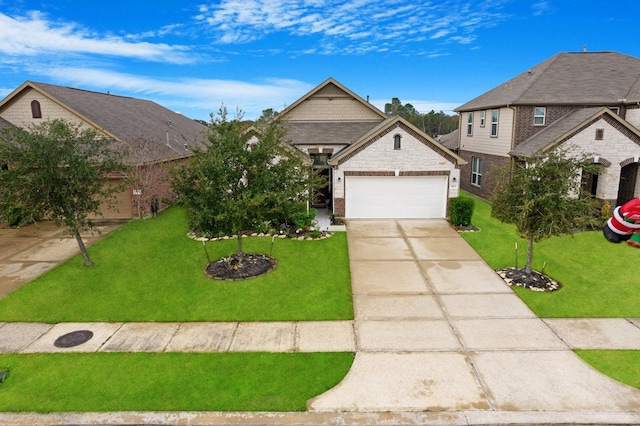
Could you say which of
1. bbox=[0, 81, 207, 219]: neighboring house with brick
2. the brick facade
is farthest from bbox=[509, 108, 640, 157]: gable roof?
bbox=[0, 81, 207, 219]: neighboring house with brick

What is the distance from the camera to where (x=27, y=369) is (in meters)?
8.17

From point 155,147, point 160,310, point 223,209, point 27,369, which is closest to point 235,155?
point 223,209

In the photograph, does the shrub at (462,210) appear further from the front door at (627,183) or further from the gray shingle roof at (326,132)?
the front door at (627,183)

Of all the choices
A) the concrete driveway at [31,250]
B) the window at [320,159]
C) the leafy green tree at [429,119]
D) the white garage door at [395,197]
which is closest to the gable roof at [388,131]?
the white garage door at [395,197]

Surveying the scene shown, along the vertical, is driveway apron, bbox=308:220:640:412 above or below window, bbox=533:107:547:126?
below

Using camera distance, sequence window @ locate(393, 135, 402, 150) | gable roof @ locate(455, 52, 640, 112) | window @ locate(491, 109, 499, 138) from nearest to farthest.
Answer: window @ locate(393, 135, 402, 150), gable roof @ locate(455, 52, 640, 112), window @ locate(491, 109, 499, 138)

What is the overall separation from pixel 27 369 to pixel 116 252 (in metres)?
7.76

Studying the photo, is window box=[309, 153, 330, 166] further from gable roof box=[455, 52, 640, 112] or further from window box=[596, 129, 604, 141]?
window box=[596, 129, 604, 141]

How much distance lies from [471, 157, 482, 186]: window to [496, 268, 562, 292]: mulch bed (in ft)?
47.7

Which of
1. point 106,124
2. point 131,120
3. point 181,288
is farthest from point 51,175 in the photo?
point 131,120

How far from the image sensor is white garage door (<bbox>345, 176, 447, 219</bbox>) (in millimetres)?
20031

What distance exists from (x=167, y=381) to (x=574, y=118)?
21637mm

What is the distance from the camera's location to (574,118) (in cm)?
2027

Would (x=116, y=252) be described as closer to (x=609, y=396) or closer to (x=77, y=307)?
(x=77, y=307)
